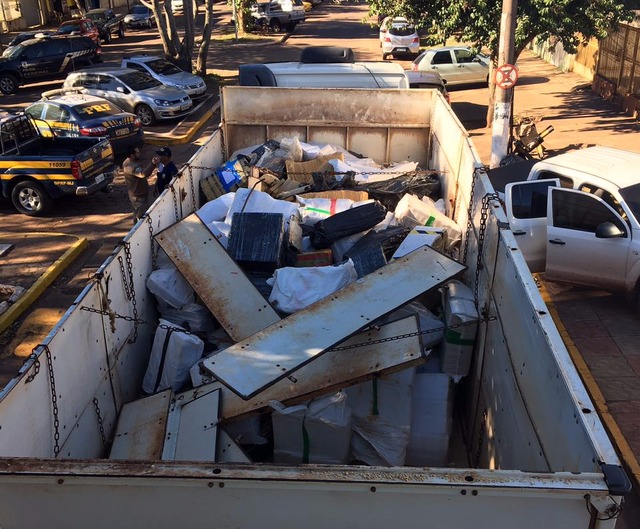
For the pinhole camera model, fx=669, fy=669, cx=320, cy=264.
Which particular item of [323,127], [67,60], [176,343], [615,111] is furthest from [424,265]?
[67,60]

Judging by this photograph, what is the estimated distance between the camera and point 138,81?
762 inches

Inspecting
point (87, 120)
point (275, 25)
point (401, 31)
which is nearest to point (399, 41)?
point (401, 31)

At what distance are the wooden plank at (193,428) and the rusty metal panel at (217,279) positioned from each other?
0.87 metres

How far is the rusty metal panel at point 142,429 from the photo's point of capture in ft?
15.4

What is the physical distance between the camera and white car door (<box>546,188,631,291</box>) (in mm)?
8094

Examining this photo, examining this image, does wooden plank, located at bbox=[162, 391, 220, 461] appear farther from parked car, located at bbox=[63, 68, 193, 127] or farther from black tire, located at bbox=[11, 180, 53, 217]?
parked car, located at bbox=[63, 68, 193, 127]

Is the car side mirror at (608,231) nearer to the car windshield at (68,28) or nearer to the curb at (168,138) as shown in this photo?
the curb at (168,138)

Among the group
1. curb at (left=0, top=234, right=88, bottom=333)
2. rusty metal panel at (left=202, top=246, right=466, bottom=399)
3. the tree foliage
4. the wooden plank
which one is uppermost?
the tree foliage

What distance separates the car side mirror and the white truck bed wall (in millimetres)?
2101

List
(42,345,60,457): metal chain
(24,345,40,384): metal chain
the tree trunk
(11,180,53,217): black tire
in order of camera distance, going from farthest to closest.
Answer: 1. the tree trunk
2. (11,180,53,217): black tire
3. (42,345,60,457): metal chain
4. (24,345,40,384): metal chain

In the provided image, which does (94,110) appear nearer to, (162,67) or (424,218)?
(162,67)

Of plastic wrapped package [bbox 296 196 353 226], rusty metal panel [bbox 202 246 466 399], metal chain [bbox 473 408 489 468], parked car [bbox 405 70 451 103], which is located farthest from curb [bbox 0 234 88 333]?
parked car [bbox 405 70 451 103]

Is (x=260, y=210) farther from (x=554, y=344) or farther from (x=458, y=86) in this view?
(x=458, y=86)

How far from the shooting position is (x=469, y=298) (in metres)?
5.75
